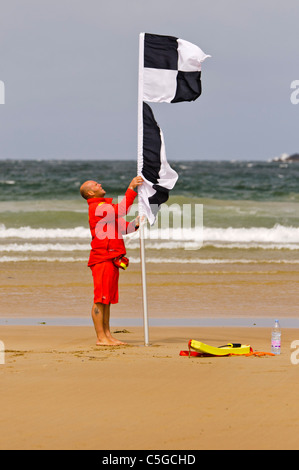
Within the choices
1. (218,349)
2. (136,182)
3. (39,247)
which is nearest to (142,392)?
(218,349)

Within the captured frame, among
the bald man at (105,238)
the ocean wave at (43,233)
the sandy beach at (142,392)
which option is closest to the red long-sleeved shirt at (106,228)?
the bald man at (105,238)

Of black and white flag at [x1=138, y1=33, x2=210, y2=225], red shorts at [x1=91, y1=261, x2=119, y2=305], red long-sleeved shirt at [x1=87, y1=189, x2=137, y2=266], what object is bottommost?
red shorts at [x1=91, y1=261, x2=119, y2=305]

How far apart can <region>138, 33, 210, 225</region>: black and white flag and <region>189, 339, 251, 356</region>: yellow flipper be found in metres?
1.51

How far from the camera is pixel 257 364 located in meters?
7.11

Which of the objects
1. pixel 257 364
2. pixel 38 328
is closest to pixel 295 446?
pixel 257 364

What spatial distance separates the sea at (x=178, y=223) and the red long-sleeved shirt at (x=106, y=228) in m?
0.22

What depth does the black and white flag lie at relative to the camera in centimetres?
848

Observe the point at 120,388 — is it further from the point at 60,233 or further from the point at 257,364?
the point at 60,233

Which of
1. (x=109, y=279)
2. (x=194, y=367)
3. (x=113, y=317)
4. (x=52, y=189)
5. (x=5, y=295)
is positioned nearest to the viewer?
(x=194, y=367)

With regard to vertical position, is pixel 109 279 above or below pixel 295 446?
above

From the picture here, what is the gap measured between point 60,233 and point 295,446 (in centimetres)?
2187

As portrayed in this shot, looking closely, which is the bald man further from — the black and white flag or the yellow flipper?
the yellow flipper

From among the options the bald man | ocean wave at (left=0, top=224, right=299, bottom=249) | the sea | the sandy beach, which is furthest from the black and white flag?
ocean wave at (left=0, top=224, right=299, bottom=249)

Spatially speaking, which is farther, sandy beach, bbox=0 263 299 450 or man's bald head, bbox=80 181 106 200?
man's bald head, bbox=80 181 106 200
